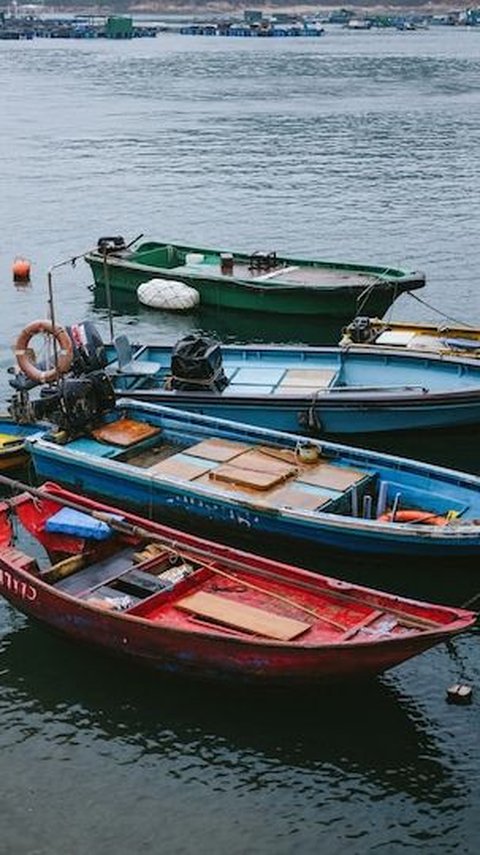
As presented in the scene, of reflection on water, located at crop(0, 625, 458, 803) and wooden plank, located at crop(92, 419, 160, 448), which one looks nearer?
reflection on water, located at crop(0, 625, 458, 803)

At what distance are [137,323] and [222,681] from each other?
69.7ft

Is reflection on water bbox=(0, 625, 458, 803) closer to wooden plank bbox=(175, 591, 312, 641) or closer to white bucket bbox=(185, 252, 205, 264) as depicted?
wooden plank bbox=(175, 591, 312, 641)

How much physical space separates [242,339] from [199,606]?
18.5 meters

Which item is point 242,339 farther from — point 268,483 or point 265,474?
point 268,483

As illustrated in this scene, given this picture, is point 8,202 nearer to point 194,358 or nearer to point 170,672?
point 194,358

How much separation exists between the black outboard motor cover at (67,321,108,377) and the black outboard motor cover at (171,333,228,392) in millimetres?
1688

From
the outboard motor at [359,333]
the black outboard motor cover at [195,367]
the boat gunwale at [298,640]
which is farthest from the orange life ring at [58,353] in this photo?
the outboard motor at [359,333]

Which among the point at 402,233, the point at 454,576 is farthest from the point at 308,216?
the point at 454,576

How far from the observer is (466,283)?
39.4m

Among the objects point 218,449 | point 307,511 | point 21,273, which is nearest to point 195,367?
point 218,449

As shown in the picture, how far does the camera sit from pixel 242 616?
1612 centimetres

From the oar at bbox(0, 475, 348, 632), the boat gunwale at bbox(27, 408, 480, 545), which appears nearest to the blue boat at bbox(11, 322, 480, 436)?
the boat gunwale at bbox(27, 408, 480, 545)

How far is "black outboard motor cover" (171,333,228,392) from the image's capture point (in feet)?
81.5

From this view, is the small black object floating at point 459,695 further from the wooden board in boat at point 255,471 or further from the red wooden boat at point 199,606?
the wooden board in boat at point 255,471
